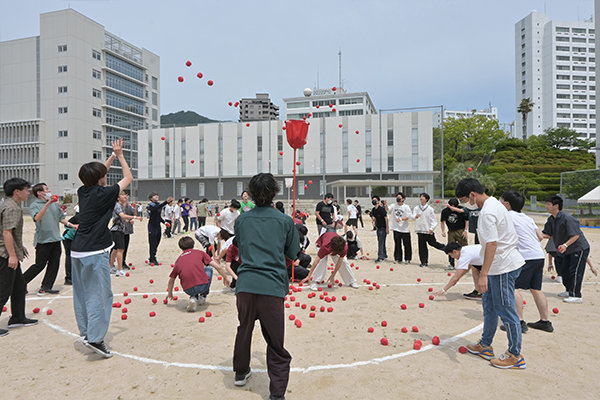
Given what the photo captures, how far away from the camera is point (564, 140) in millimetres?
63156

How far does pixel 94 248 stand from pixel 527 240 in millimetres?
5618

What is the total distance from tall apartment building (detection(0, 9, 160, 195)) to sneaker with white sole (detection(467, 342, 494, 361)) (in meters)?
61.7

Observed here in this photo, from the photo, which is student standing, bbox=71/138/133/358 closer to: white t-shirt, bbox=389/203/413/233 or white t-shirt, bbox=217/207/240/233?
white t-shirt, bbox=217/207/240/233

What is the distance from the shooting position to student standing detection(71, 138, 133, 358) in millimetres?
4203

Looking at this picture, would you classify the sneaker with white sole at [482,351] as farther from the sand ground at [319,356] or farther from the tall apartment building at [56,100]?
the tall apartment building at [56,100]

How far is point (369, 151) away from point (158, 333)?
49746 mm

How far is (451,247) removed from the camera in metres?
7.01

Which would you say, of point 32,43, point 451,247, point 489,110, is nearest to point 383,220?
point 451,247

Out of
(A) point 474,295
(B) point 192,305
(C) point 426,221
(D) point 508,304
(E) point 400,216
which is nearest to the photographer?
(D) point 508,304

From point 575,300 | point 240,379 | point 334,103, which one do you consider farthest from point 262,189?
point 334,103

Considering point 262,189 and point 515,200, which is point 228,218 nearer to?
point 262,189

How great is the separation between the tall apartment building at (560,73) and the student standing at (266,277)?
377 feet

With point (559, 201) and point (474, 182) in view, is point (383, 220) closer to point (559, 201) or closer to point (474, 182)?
point (559, 201)

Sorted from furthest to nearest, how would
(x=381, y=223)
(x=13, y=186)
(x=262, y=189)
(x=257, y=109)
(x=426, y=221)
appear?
1. (x=257, y=109)
2. (x=381, y=223)
3. (x=426, y=221)
4. (x=13, y=186)
5. (x=262, y=189)
